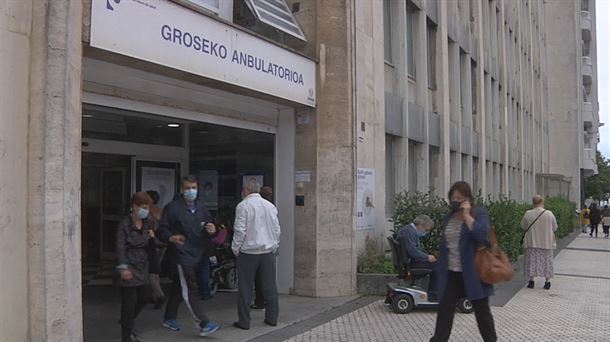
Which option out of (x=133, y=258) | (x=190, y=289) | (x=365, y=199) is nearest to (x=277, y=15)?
(x=365, y=199)

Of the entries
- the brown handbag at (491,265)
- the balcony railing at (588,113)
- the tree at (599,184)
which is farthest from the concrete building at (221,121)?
the tree at (599,184)

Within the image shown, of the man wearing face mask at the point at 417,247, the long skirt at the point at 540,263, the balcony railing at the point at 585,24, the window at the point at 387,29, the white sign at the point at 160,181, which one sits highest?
the balcony railing at the point at 585,24

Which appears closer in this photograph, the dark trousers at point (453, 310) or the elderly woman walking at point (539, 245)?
the dark trousers at point (453, 310)

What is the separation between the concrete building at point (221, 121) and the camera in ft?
16.6

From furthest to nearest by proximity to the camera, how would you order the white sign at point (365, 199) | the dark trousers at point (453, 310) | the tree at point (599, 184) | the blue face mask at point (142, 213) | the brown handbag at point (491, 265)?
the tree at point (599, 184) → the white sign at point (365, 199) → the blue face mask at point (142, 213) → the dark trousers at point (453, 310) → the brown handbag at point (491, 265)

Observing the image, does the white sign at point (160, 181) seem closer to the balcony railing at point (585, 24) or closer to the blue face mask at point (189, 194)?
the blue face mask at point (189, 194)

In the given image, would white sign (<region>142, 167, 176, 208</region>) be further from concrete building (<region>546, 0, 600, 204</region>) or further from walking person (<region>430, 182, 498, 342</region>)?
concrete building (<region>546, 0, 600, 204</region>)

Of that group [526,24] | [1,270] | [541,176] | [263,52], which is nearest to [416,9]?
[263,52]

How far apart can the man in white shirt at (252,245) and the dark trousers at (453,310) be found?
238 cm

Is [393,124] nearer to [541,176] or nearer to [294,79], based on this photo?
[294,79]

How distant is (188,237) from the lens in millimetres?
6645

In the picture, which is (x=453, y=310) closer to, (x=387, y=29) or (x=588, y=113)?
(x=387, y=29)

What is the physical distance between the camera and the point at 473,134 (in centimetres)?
1947

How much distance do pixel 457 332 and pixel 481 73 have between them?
1458cm
